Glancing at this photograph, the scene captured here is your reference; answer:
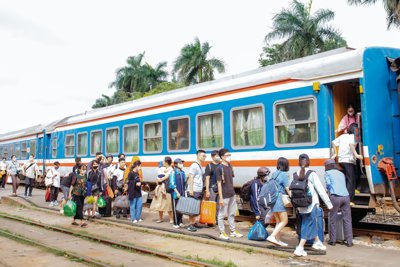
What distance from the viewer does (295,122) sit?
9.30 meters

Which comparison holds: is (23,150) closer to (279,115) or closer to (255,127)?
(255,127)

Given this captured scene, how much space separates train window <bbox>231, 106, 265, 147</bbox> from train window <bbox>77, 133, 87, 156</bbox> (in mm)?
8842

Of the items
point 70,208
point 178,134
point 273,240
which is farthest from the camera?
point 178,134

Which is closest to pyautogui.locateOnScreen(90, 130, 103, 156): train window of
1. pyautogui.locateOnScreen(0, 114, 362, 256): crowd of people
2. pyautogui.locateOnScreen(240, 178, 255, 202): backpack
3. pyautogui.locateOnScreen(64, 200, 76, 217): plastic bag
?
pyautogui.locateOnScreen(0, 114, 362, 256): crowd of people

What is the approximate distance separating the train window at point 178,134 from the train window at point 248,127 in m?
1.87

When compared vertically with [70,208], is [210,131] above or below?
above

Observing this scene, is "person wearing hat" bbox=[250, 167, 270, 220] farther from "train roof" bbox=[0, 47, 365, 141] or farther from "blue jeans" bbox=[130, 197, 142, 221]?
"blue jeans" bbox=[130, 197, 142, 221]

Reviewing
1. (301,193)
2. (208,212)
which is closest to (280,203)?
(301,193)

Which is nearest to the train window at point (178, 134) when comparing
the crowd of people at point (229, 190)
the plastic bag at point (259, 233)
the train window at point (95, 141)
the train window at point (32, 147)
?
the crowd of people at point (229, 190)

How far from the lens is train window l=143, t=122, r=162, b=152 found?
13.5m

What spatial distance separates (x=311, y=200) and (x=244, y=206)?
3.39 metres

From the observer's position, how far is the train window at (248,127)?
10.1 m

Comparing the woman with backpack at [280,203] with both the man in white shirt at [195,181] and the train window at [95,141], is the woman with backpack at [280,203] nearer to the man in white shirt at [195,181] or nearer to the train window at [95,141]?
the man in white shirt at [195,181]

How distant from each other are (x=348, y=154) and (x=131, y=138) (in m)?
8.23
